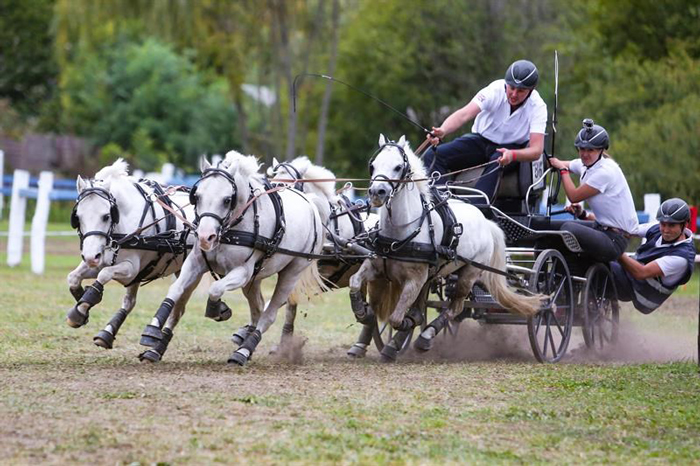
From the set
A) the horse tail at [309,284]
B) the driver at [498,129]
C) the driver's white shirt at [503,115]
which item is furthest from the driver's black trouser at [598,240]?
the horse tail at [309,284]

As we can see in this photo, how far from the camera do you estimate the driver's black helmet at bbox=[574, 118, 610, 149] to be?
10.1 metres

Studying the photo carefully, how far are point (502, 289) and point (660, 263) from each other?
1649 millimetres

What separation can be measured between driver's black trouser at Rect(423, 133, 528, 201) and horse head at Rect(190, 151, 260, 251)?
2.38 meters

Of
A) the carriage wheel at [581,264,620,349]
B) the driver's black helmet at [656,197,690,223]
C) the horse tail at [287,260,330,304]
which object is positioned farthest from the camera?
the carriage wheel at [581,264,620,349]

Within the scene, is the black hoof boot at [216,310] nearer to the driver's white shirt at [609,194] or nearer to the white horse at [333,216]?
the white horse at [333,216]

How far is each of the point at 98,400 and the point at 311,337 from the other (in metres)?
5.25

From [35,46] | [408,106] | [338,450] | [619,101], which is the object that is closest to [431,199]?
[338,450]

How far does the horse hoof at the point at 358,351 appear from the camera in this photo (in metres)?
10.1

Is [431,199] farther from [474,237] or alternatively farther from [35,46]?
[35,46]

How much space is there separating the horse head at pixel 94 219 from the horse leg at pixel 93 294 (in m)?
0.11

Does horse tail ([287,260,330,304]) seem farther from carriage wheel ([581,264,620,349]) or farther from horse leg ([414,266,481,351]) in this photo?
carriage wheel ([581,264,620,349])

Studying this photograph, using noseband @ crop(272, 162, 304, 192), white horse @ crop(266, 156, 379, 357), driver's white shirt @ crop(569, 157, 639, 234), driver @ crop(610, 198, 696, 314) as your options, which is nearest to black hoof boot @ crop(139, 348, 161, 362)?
white horse @ crop(266, 156, 379, 357)

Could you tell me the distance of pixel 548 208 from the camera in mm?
10539

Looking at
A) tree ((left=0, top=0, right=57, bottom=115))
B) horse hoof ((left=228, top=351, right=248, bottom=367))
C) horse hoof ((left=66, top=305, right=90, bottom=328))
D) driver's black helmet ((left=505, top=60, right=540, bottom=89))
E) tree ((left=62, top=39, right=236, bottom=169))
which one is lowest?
horse hoof ((left=228, top=351, right=248, bottom=367))
